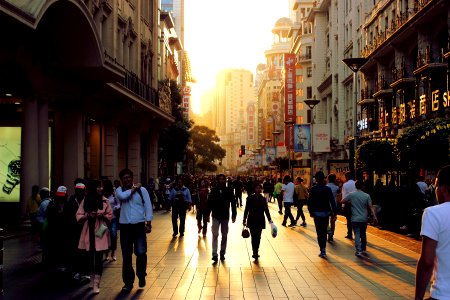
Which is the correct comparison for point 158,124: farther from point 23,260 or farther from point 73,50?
point 23,260

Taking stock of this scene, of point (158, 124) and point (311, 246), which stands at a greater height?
point (158, 124)

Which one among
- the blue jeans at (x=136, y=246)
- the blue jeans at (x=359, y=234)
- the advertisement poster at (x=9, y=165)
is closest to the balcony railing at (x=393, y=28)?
the blue jeans at (x=359, y=234)

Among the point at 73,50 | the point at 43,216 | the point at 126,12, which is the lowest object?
the point at 43,216

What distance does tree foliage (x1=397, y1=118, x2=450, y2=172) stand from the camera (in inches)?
718

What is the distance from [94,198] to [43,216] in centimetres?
263

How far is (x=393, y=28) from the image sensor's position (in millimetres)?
34719

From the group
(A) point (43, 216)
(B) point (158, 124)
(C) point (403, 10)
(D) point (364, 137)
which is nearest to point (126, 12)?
(B) point (158, 124)

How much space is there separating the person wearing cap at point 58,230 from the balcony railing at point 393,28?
2222cm

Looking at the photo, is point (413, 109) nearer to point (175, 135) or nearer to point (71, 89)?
point (71, 89)

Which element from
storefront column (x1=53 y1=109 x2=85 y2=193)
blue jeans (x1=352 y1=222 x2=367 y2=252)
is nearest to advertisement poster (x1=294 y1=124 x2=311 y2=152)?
storefront column (x1=53 y1=109 x2=85 y2=193)

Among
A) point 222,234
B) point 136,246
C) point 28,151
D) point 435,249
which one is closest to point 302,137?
point 28,151

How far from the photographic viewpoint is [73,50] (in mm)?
19609

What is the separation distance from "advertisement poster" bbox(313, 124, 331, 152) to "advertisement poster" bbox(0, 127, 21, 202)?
64.9 ft

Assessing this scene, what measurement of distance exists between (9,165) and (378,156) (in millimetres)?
15767
